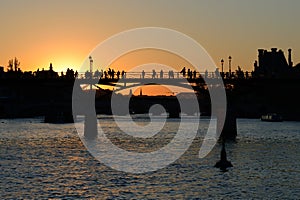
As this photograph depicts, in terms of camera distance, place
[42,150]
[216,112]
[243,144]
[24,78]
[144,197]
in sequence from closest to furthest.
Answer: [144,197]
[42,150]
[243,144]
[24,78]
[216,112]

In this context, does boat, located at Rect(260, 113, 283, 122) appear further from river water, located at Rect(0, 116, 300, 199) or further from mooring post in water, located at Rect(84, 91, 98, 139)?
river water, located at Rect(0, 116, 300, 199)

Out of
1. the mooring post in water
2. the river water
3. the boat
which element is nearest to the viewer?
the river water

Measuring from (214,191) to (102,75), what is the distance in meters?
52.0

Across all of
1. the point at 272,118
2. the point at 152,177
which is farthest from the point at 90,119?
the point at 272,118

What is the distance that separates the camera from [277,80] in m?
98.1

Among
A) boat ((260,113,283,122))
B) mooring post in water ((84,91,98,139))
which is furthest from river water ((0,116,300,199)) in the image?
boat ((260,113,283,122))

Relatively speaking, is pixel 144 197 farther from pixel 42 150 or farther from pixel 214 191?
pixel 42 150

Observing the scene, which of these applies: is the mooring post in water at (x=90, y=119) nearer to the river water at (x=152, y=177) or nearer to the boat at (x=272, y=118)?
the river water at (x=152, y=177)

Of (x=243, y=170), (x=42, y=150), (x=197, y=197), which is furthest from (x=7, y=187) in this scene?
(x=42, y=150)

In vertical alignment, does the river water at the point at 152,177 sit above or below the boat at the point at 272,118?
below

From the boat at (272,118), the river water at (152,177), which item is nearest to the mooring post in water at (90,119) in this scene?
the river water at (152,177)

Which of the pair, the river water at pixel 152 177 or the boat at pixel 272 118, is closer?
the river water at pixel 152 177

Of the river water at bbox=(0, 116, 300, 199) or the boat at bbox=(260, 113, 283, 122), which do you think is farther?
Answer: the boat at bbox=(260, 113, 283, 122)

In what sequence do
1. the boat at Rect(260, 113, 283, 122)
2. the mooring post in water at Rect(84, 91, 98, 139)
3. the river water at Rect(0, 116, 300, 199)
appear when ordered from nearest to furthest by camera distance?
the river water at Rect(0, 116, 300, 199) → the mooring post in water at Rect(84, 91, 98, 139) → the boat at Rect(260, 113, 283, 122)
